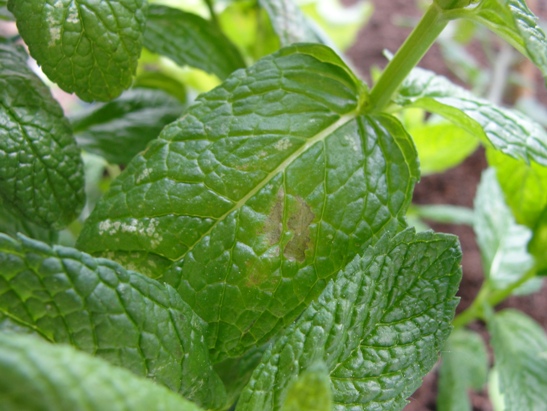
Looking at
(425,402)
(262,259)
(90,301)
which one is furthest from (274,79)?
(425,402)

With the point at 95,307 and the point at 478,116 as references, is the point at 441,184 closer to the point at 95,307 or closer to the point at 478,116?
the point at 478,116

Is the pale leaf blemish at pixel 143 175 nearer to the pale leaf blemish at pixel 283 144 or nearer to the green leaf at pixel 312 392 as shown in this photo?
the pale leaf blemish at pixel 283 144

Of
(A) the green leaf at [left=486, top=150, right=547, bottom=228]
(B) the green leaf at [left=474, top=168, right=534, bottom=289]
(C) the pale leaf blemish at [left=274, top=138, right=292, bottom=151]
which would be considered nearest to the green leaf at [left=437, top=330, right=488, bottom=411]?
(B) the green leaf at [left=474, top=168, right=534, bottom=289]

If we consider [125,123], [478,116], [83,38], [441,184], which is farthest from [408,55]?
[441,184]

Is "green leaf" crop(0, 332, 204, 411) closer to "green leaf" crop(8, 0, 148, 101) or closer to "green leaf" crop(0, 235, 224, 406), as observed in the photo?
"green leaf" crop(0, 235, 224, 406)

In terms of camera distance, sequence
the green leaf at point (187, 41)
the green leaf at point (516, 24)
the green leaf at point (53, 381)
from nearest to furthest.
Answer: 1. the green leaf at point (53, 381)
2. the green leaf at point (516, 24)
3. the green leaf at point (187, 41)

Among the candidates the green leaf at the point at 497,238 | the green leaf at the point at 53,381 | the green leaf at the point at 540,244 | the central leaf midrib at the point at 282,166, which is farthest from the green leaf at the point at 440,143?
the green leaf at the point at 53,381

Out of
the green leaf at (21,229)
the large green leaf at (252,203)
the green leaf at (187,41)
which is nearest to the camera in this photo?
the large green leaf at (252,203)

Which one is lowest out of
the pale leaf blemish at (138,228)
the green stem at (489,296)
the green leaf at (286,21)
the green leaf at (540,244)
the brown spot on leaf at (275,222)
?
the green stem at (489,296)
